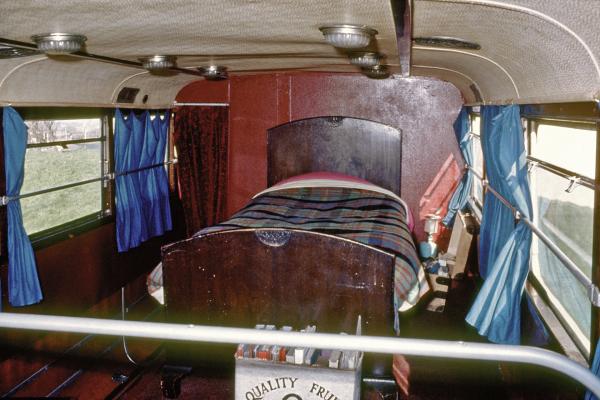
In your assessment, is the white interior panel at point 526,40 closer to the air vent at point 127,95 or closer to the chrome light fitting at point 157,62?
the chrome light fitting at point 157,62

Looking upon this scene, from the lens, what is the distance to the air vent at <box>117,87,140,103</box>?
5971 mm

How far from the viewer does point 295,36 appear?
141 inches

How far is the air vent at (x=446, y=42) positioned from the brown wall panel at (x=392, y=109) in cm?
313

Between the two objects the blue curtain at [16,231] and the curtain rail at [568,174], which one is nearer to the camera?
the curtain rail at [568,174]

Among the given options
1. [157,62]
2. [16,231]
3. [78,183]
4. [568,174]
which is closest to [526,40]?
[568,174]

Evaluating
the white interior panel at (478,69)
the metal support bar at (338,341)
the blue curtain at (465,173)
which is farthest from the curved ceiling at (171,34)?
the blue curtain at (465,173)

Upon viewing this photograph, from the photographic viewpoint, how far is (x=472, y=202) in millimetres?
7113

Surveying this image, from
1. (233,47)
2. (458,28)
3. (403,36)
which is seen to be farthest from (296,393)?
(233,47)

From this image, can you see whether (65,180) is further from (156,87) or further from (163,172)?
(156,87)

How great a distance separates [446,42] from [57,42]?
2.40 meters

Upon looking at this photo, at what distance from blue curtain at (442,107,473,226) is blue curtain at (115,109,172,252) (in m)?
3.56

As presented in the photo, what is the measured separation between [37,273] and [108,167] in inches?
69.1

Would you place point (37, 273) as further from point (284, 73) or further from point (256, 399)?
point (284, 73)

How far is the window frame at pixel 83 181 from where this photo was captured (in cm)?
491
